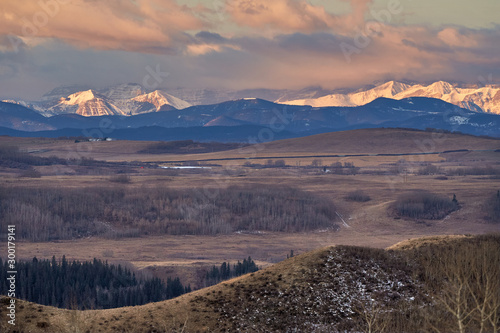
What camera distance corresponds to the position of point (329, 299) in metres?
52.2

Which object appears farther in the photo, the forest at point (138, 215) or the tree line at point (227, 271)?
the forest at point (138, 215)

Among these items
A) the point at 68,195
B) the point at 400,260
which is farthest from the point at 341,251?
the point at 68,195

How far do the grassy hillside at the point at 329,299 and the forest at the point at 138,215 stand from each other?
114m

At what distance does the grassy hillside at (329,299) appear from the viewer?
4662cm

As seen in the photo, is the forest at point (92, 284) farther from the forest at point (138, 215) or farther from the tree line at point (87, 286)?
the forest at point (138, 215)

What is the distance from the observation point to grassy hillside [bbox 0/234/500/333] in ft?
153

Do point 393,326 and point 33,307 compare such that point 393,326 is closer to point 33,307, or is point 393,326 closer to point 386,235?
point 33,307

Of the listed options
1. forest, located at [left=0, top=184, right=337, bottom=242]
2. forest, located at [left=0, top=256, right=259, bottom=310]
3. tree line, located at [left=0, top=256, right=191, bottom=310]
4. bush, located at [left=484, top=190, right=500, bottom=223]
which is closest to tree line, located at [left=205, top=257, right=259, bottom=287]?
forest, located at [left=0, top=256, right=259, bottom=310]

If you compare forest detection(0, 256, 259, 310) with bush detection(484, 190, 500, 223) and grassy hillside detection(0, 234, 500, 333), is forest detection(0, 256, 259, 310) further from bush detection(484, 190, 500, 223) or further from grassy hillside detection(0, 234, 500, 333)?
bush detection(484, 190, 500, 223)

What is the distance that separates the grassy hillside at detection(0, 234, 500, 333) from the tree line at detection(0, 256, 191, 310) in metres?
42.2

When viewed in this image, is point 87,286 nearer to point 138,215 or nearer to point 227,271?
point 227,271

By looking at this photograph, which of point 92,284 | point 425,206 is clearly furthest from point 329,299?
point 425,206

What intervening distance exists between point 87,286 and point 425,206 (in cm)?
11969

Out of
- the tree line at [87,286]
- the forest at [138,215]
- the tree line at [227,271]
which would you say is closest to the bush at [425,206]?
the forest at [138,215]
